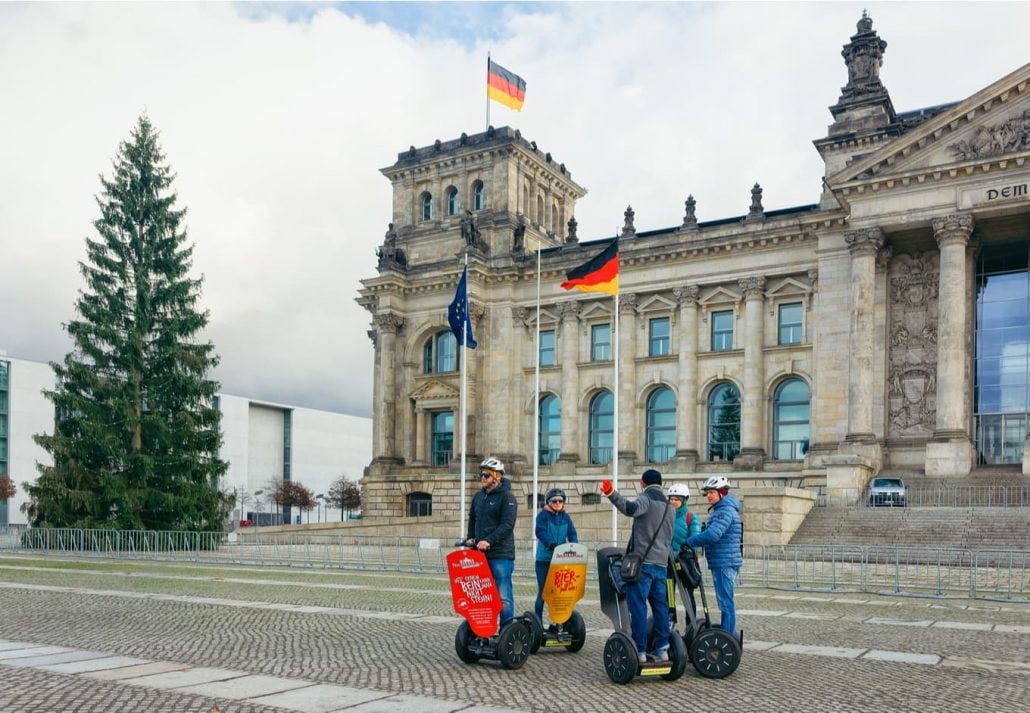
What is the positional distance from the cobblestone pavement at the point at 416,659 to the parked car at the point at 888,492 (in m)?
19.2

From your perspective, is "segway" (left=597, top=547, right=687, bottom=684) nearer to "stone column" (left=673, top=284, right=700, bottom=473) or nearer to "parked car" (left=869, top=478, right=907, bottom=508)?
"parked car" (left=869, top=478, right=907, bottom=508)

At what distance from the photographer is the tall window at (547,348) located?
189 ft

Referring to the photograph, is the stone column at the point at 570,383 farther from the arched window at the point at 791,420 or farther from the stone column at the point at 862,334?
the stone column at the point at 862,334

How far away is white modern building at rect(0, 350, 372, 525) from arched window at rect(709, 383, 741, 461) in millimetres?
53660

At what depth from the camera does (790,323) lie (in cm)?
4994

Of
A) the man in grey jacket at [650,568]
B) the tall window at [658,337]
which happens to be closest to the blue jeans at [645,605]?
the man in grey jacket at [650,568]

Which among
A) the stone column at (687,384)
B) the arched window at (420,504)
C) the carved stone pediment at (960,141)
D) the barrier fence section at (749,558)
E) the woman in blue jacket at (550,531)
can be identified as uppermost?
the carved stone pediment at (960,141)

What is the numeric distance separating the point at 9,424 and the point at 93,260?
55.3 m

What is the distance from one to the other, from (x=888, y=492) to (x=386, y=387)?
30516mm

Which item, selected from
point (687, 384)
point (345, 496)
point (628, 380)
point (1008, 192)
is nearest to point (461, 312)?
point (687, 384)

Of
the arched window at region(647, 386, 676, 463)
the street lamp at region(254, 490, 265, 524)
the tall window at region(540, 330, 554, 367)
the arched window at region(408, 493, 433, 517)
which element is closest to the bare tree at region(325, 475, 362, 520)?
the street lamp at region(254, 490, 265, 524)

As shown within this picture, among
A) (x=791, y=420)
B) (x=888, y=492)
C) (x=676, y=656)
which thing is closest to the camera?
(x=676, y=656)

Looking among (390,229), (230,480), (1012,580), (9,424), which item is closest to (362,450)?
(230,480)

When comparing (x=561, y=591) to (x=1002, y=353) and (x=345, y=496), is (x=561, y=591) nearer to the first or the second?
(x=1002, y=353)
